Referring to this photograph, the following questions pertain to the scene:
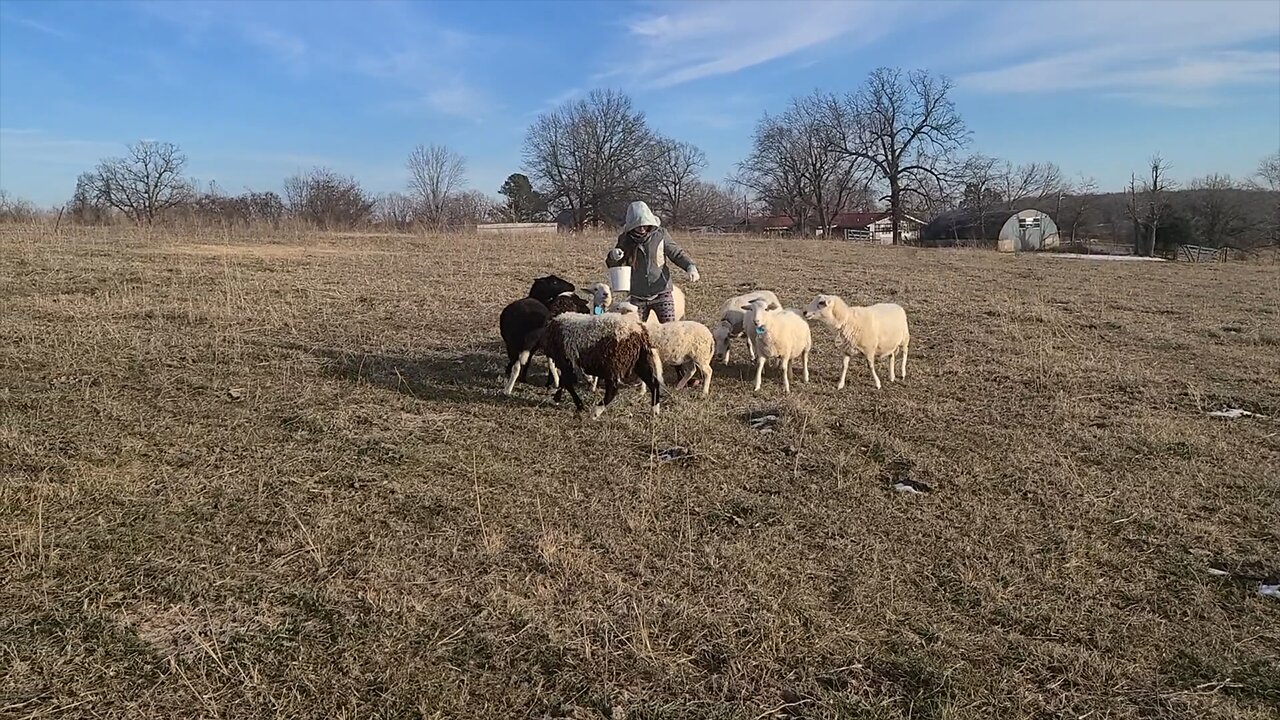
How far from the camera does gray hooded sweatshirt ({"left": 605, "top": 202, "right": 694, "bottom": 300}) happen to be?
8367 millimetres

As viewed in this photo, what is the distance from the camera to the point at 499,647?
350cm

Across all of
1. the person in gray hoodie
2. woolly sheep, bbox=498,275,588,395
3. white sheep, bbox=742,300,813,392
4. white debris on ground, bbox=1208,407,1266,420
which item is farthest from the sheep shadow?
white debris on ground, bbox=1208,407,1266,420

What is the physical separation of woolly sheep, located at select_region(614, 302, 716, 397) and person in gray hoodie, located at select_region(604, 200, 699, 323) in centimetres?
67

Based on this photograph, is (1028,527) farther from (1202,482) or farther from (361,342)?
(361,342)

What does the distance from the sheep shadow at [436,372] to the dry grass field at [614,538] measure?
74mm

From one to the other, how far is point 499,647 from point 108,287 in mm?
12132

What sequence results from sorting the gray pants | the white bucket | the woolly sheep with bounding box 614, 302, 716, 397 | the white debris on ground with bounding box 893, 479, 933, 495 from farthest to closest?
1. the gray pants
2. the white bucket
3. the woolly sheep with bounding box 614, 302, 716, 397
4. the white debris on ground with bounding box 893, 479, 933, 495

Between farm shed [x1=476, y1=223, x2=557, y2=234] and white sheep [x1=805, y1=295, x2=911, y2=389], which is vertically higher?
farm shed [x1=476, y1=223, x2=557, y2=234]

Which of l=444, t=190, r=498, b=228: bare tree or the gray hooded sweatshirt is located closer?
the gray hooded sweatshirt

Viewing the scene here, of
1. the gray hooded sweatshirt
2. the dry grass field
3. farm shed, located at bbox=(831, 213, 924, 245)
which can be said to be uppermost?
farm shed, located at bbox=(831, 213, 924, 245)

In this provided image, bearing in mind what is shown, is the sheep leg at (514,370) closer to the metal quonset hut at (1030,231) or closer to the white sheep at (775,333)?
the white sheep at (775,333)

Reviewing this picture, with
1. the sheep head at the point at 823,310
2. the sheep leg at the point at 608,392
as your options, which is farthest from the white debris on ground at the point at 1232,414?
the sheep leg at the point at 608,392

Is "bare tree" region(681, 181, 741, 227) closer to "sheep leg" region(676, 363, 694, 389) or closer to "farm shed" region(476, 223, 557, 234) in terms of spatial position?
"farm shed" region(476, 223, 557, 234)

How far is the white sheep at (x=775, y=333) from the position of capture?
8055 mm
